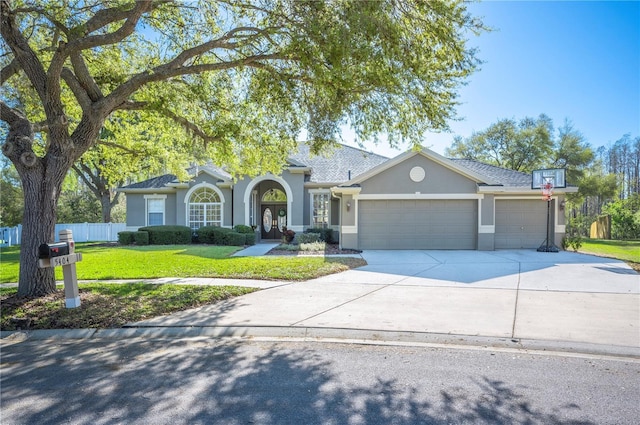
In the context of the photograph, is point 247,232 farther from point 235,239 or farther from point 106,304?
point 106,304

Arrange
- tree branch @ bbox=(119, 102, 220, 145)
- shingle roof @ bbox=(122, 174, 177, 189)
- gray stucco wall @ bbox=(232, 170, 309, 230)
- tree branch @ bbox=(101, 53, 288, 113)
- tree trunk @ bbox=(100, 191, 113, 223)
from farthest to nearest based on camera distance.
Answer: tree trunk @ bbox=(100, 191, 113, 223) → shingle roof @ bbox=(122, 174, 177, 189) → gray stucco wall @ bbox=(232, 170, 309, 230) → tree branch @ bbox=(119, 102, 220, 145) → tree branch @ bbox=(101, 53, 288, 113)

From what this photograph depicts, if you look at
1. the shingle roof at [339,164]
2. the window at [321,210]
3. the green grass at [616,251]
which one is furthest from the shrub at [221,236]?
the green grass at [616,251]

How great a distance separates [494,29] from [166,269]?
10.2 metres

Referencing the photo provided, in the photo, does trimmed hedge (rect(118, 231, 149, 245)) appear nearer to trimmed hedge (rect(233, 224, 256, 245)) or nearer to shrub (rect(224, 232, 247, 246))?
shrub (rect(224, 232, 247, 246))

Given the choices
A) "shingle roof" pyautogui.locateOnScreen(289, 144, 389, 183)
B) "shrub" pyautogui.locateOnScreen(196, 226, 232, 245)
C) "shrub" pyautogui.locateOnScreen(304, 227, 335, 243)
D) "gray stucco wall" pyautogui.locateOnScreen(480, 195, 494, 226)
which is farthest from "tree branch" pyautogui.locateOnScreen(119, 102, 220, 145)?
"gray stucco wall" pyautogui.locateOnScreen(480, 195, 494, 226)

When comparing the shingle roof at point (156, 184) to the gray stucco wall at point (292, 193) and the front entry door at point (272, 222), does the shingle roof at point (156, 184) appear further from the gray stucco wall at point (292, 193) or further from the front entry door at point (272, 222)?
the front entry door at point (272, 222)

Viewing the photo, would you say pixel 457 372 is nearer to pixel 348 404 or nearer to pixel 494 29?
pixel 348 404

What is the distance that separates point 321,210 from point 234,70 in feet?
36.0

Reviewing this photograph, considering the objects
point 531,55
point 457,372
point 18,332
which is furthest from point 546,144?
point 18,332

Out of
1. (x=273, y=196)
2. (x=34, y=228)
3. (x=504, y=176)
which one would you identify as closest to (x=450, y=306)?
(x=34, y=228)

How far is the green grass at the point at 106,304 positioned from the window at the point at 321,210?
12072 millimetres

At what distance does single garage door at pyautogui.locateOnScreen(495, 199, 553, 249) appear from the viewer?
1622cm

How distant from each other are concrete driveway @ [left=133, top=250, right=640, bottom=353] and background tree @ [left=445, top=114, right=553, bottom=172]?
23421 millimetres

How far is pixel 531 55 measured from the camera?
11.5 m
